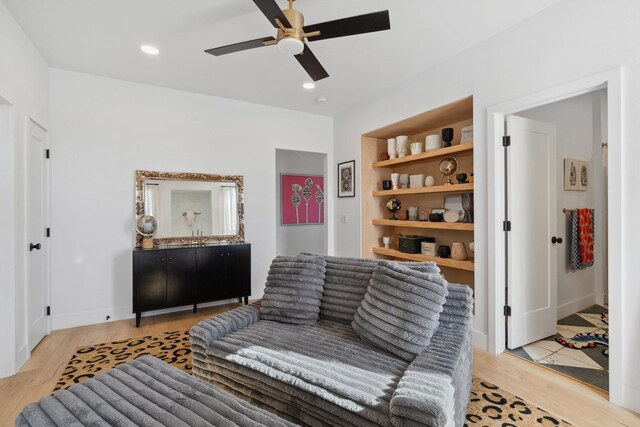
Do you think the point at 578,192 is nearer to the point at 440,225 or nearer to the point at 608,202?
the point at 440,225

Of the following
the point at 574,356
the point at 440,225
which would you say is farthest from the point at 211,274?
the point at 574,356

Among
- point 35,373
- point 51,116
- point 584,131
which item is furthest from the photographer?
point 584,131

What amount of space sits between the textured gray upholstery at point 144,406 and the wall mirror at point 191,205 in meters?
2.57

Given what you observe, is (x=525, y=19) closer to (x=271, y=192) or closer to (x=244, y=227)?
(x=271, y=192)

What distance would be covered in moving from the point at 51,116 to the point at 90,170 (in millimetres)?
635

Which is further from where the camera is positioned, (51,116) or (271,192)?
(271,192)

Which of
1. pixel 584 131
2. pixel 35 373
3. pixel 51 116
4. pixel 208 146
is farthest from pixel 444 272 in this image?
pixel 51 116

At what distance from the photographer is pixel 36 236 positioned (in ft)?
9.65

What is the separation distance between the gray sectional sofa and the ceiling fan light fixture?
1432 mm

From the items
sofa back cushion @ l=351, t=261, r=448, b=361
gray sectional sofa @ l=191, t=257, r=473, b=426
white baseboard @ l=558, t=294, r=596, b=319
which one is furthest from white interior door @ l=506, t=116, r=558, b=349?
sofa back cushion @ l=351, t=261, r=448, b=361

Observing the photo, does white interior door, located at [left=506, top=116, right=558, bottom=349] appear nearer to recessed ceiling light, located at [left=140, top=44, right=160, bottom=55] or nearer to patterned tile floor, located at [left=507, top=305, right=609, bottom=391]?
patterned tile floor, located at [left=507, top=305, right=609, bottom=391]

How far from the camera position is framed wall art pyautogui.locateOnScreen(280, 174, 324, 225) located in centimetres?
586

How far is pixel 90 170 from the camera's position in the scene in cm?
346

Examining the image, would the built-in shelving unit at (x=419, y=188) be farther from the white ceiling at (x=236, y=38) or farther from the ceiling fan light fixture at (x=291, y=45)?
the ceiling fan light fixture at (x=291, y=45)
